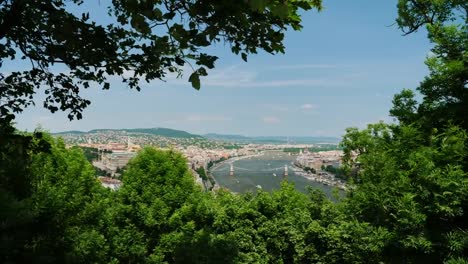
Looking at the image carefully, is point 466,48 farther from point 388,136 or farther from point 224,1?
point 224,1

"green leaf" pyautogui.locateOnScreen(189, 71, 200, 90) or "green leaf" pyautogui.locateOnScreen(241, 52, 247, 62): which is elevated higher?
"green leaf" pyautogui.locateOnScreen(241, 52, 247, 62)

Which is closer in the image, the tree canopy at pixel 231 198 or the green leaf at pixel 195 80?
the green leaf at pixel 195 80

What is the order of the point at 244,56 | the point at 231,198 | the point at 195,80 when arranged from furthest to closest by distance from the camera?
the point at 231,198, the point at 244,56, the point at 195,80

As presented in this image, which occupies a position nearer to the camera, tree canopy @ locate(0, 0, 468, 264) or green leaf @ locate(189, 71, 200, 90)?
green leaf @ locate(189, 71, 200, 90)

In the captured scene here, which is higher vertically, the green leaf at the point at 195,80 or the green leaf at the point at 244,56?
the green leaf at the point at 244,56

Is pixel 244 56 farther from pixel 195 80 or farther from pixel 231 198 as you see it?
pixel 231 198

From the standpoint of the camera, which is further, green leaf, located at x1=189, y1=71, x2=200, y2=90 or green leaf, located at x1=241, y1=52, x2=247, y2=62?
green leaf, located at x1=241, y1=52, x2=247, y2=62

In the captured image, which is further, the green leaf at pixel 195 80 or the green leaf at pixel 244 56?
the green leaf at pixel 244 56

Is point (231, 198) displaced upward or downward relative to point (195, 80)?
downward

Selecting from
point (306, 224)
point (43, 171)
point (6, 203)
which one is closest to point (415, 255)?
point (306, 224)

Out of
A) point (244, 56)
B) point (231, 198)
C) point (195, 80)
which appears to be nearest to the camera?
point (195, 80)

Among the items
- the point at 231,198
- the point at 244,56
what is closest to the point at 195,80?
the point at 244,56
